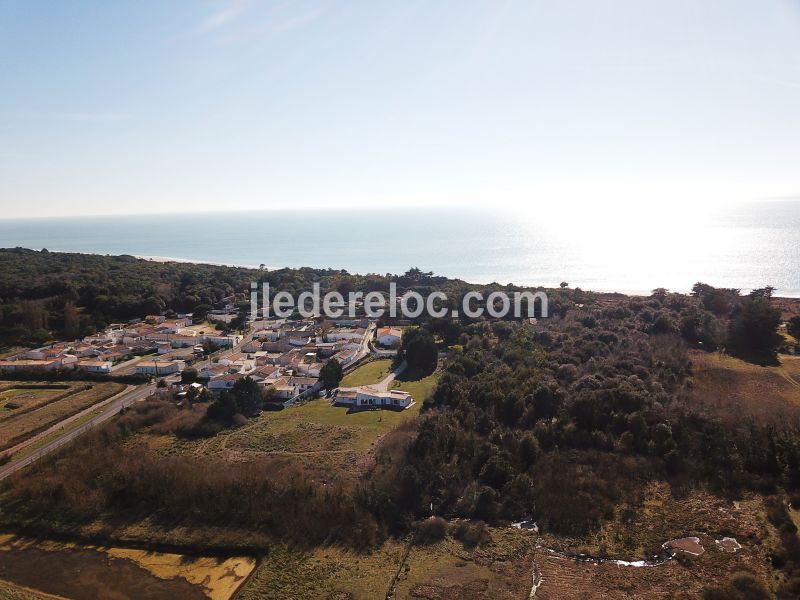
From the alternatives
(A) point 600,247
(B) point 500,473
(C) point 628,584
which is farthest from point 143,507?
(A) point 600,247

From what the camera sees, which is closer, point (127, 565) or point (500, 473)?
point (127, 565)

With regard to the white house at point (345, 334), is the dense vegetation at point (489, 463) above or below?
below

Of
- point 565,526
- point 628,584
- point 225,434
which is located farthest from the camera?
point 225,434

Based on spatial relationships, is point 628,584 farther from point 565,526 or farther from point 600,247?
point 600,247

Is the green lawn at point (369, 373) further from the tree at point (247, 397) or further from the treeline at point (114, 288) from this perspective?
the treeline at point (114, 288)

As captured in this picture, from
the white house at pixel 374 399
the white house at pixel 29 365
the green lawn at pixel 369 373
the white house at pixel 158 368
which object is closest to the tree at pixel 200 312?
the white house at pixel 158 368

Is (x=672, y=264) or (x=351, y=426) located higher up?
(x=672, y=264)
